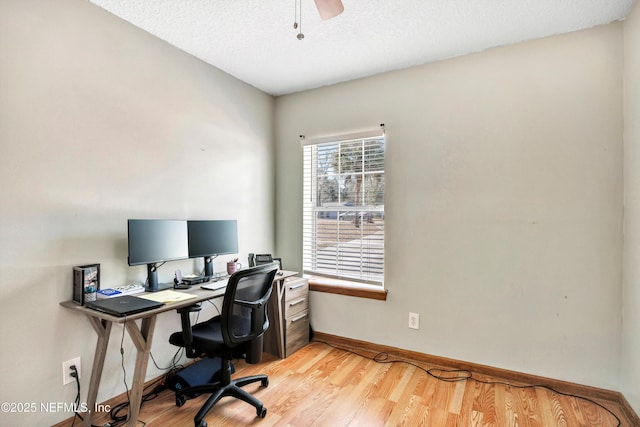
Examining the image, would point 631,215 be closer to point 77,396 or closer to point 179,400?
point 179,400

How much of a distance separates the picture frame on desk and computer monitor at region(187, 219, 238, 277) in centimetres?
60

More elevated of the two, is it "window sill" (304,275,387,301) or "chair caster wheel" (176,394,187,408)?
"window sill" (304,275,387,301)

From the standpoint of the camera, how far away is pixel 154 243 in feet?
6.82

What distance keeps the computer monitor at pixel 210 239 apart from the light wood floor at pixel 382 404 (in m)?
0.94

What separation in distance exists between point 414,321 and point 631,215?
1.62m

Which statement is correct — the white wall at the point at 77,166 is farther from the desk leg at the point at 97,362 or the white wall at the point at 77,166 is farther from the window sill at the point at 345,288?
the window sill at the point at 345,288

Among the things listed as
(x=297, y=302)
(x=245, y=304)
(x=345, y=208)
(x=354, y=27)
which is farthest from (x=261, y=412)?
(x=354, y=27)

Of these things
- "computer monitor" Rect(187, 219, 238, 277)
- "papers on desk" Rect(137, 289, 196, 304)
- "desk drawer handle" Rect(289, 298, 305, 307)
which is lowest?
"desk drawer handle" Rect(289, 298, 305, 307)

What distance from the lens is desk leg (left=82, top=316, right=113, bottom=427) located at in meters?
1.79

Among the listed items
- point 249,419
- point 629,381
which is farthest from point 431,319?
point 249,419

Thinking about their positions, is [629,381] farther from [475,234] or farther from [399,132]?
[399,132]

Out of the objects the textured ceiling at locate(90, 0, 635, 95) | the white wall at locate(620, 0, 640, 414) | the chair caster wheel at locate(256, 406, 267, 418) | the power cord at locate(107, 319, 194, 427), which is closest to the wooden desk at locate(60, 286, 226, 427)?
the power cord at locate(107, 319, 194, 427)

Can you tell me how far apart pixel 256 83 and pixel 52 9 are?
1574mm

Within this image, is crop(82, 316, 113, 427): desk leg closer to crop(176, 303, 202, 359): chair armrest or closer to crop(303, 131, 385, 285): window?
crop(176, 303, 202, 359): chair armrest
